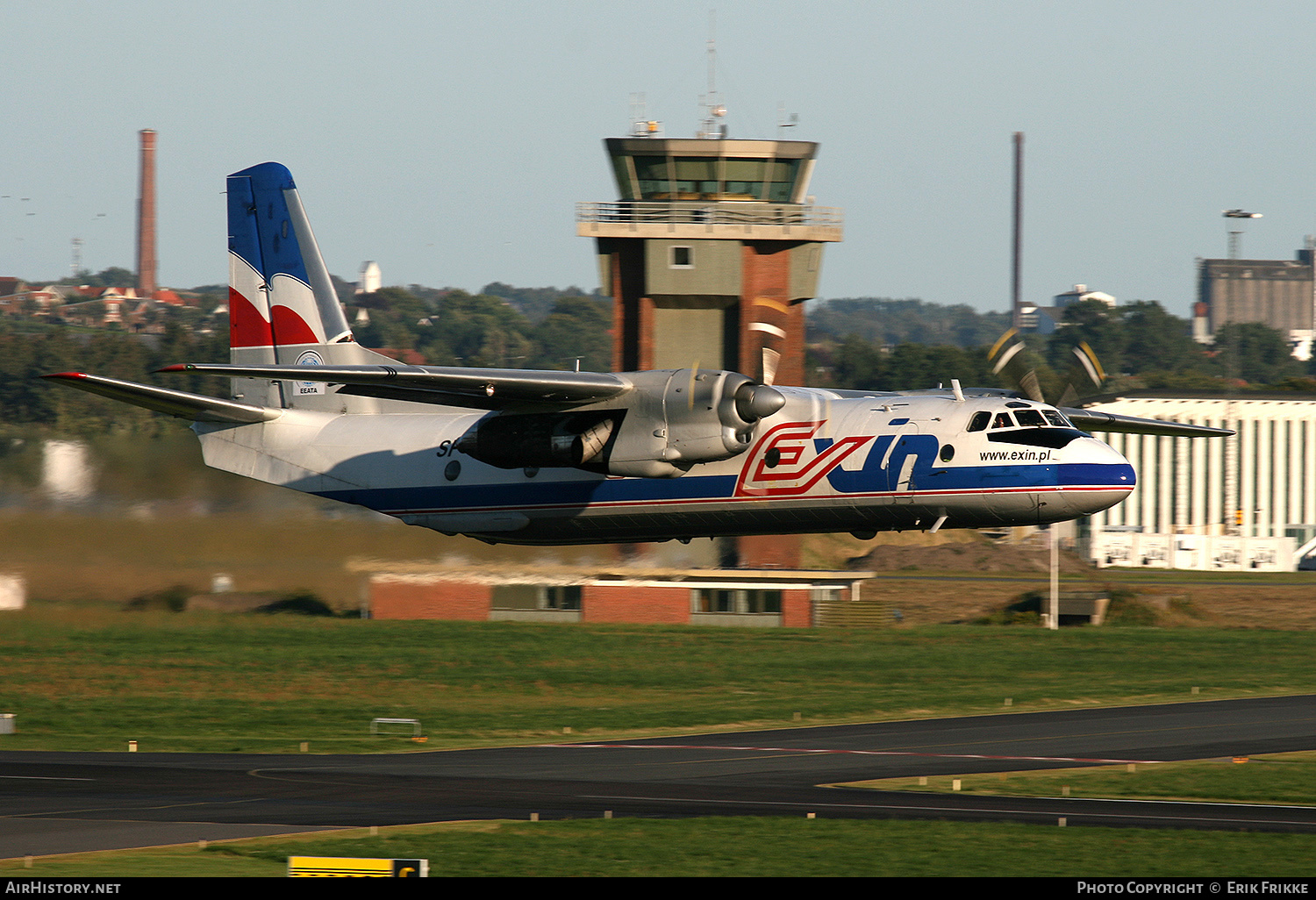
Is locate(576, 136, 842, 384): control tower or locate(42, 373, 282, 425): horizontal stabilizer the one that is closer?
locate(42, 373, 282, 425): horizontal stabilizer

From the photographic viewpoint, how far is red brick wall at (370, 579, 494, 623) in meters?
44.6

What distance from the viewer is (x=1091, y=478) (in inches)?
1046

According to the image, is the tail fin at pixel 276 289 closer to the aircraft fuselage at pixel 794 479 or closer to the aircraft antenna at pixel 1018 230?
the aircraft fuselage at pixel 794 479

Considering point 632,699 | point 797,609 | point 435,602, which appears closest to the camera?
point 632,699

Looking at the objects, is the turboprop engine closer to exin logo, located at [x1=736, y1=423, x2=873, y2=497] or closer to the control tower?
exin logo, located at [x1=736, y1=423, x2=873, y2=497]

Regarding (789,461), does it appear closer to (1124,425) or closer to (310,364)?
(1124,425)

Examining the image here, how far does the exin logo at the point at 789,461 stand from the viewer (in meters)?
27.9

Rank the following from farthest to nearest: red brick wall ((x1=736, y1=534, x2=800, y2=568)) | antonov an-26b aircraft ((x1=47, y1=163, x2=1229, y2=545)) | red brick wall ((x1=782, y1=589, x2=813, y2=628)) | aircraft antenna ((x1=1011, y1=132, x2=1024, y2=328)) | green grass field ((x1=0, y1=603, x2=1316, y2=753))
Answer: aircraft antenna ((x1=1011, y1=132, x2=1024, y2=328)) < red brick wall ((x1=736, y1=534, x2=800, y2=568)) < red brick wall ((x1=782, y1=589, x2=813, y2=628)) < green grass field ((x1=0, y1=603, x2=1316, y2=753)) < antonov an-26b aircraft ((x1=47, y1=163, x2=1229, y2=545))

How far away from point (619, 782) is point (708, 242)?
42.8m

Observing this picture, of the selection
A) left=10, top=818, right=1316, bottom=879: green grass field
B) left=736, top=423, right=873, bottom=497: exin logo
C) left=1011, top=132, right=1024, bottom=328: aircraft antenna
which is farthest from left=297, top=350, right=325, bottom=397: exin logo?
left=1011, top=132, right=1024, bottom=328: aircraft antenna

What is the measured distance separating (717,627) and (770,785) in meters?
34.8

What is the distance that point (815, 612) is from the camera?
61656mm

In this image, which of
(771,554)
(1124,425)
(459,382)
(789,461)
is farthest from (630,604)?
(459,382)

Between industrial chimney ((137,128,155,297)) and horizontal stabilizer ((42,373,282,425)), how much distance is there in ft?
437
